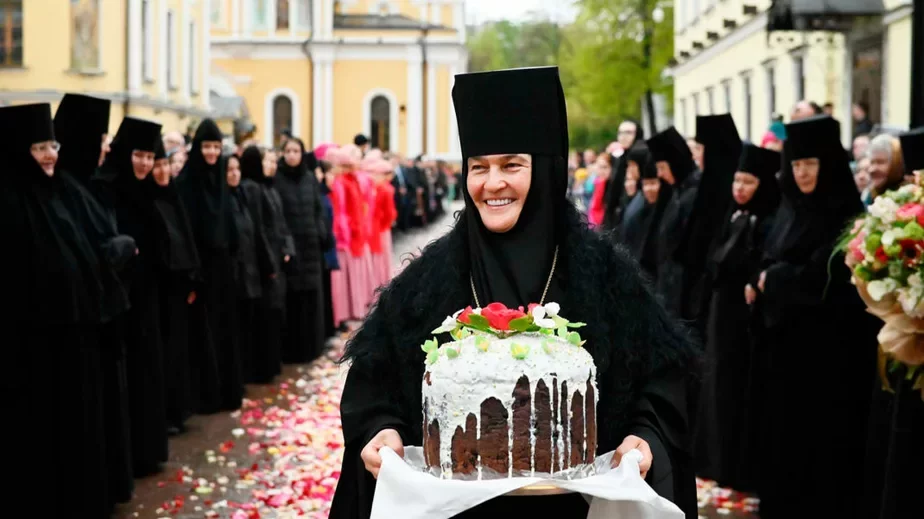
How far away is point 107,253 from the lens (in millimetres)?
8305

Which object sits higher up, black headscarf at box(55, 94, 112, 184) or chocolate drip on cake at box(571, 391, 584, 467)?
black headscarf at box(55, 94, 112, 184)

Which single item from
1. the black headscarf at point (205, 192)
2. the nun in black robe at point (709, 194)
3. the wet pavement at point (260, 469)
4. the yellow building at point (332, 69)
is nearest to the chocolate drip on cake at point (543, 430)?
the wet pavement at point (260, 469)

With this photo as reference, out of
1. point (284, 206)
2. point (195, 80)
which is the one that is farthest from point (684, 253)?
point (195, 80)

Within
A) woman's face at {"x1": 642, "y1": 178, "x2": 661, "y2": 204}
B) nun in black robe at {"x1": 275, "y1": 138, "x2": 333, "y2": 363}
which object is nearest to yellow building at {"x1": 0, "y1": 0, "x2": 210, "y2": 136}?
nun in black robe at {"x1": 275, "y1": 138, "x2": 333, "y2": 363}

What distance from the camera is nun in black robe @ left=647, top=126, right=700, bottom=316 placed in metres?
10.2

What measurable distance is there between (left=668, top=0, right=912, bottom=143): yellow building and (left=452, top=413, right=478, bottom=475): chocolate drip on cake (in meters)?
14.5

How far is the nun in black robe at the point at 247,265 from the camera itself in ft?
39.8

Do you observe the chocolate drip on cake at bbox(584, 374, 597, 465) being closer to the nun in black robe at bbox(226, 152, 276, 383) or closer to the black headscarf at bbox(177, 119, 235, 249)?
the black headscarf at bbox(177, 119, 235, 249)

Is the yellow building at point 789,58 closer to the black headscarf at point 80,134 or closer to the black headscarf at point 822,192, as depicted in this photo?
the black headscarf at point 822,192

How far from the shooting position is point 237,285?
487 inches

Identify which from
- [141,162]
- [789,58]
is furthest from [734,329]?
[789,58]

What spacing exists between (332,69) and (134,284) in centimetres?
5528

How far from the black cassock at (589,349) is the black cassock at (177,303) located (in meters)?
5.91

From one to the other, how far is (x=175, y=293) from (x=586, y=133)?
57821 mm
